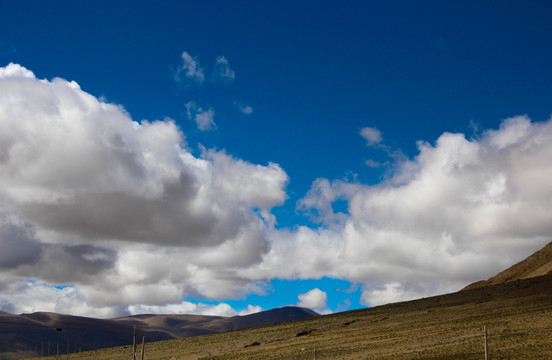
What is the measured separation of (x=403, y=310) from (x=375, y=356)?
200ft

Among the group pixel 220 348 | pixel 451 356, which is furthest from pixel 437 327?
pixel 220 348

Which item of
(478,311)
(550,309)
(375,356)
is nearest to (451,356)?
(375,356)

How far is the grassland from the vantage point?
220ft

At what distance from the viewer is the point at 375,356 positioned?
70.2 metres

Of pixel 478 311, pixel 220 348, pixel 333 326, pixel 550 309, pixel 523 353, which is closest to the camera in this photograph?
pixel 523 353

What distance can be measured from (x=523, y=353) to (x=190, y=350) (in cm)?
7395

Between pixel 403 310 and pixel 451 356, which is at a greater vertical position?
pixel 403 310

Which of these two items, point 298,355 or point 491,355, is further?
point 298,355

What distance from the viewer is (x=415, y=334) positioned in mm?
86250

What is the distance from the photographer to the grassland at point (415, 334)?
6719 cm

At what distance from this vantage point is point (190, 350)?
4636 inches

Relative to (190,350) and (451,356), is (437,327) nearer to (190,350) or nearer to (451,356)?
(451,356)

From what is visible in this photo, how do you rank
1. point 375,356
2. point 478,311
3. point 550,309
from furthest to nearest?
point 478,311
point 550,309
point 375,356

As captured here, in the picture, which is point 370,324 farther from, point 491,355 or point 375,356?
point 491,355
